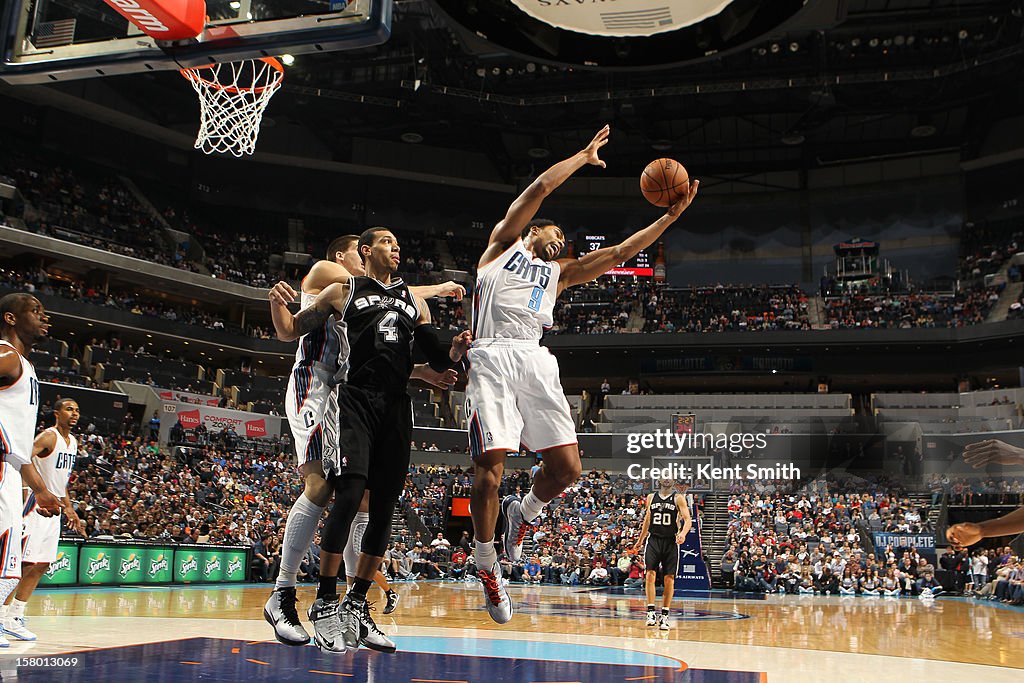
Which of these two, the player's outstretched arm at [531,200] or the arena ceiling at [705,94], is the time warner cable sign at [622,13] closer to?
the player's outstretched arm at [531,200]

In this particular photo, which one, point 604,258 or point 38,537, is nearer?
point 604,258

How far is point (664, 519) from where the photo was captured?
11.5 metres

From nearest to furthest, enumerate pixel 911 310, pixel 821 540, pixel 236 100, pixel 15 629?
pixel 15 629 → pixel 236 100 → pixel 821 540 → pixel 911 310

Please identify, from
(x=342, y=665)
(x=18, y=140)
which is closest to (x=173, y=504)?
(x=342, y=665)

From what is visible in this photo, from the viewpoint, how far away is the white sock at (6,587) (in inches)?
286

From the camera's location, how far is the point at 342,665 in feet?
21.9

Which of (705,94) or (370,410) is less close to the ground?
(705,94)

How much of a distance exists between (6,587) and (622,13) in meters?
9.02

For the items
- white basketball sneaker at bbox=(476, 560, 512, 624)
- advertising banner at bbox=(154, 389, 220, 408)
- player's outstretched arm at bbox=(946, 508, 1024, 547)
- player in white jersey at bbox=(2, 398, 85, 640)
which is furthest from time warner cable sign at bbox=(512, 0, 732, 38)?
advertising banner at bbox=(154, 389, 220, 408)

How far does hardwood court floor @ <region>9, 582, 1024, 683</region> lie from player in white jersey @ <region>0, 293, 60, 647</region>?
45.2 inches

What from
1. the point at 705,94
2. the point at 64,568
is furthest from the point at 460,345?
the point at 705,94

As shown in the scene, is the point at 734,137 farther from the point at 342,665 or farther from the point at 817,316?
the point at 342,665

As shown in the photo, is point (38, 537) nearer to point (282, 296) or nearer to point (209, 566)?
point (282, 296)

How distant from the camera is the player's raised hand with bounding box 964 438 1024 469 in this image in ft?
11.2
